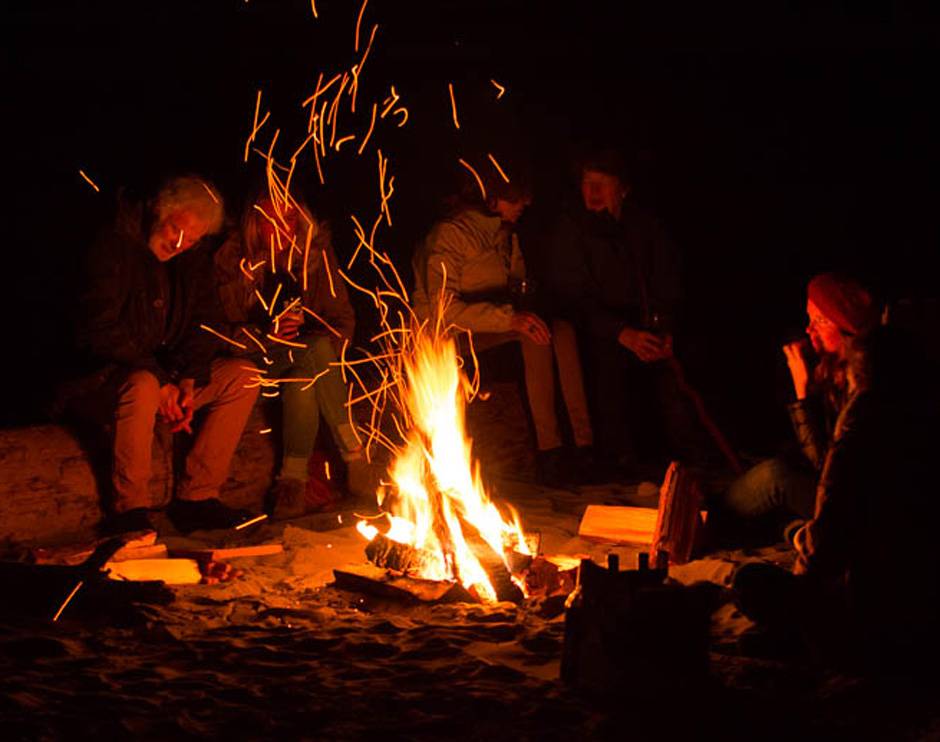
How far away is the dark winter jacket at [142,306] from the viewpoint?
6.50 metres

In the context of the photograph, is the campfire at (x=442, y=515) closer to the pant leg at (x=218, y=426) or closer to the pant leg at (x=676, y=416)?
the pant leg at (x=218, y=426)

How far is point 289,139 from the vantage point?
1055 centimetres

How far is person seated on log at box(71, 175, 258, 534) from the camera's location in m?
6.37

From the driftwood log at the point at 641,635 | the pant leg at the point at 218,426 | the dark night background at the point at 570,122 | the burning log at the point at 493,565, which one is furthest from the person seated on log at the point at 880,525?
the dark night background at the point at 570,122

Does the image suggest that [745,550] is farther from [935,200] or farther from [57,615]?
[935,200]

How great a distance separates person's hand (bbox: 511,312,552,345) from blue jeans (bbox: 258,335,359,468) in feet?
4.17

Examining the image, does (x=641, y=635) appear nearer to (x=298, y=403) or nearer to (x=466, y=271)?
(x=298, y=403)

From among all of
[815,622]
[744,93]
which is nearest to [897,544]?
[815,622]

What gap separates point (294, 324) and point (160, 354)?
2.79 ft

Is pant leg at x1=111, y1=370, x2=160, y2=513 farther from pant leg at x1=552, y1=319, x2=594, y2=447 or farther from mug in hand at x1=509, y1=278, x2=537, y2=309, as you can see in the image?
pant leg at x1=552, y1=319, x2=594, y2=447

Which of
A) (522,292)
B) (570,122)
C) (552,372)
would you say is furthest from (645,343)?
(570,122)

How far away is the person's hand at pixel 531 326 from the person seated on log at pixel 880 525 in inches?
148

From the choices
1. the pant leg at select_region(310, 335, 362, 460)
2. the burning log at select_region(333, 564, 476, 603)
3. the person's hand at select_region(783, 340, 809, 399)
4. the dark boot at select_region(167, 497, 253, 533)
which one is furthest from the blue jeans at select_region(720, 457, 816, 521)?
the dark boot at select_region(167, 497, 253, 533)

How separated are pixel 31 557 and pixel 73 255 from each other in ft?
13.6
